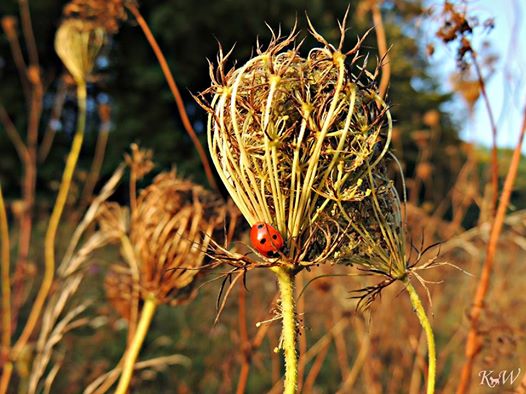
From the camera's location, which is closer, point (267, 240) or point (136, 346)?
point (267, 240)

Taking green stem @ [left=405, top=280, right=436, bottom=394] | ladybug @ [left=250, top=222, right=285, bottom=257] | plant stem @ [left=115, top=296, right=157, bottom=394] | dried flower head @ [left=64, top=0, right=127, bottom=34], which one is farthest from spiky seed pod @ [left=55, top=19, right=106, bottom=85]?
green stem @ [left=405, top=280, right=436, bottom=394]

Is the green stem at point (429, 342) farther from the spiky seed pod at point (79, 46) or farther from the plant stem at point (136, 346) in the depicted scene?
the spiky seed pod at point (79, 46)

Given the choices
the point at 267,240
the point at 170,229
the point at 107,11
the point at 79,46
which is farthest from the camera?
the point at 79,46

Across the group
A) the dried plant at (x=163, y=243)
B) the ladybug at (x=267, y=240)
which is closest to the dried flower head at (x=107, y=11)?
the dried plant at (x=163, y=243)

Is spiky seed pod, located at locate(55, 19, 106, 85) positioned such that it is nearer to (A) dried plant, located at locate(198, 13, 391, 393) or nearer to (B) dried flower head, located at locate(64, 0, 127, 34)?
(B) dried flower head, located at locate(64, 0, 127, 34)

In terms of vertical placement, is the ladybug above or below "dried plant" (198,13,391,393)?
below

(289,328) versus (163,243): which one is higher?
(163,243)

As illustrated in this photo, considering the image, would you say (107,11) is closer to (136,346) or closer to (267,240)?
(136,346)

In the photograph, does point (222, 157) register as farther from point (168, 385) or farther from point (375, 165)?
point (168, 385)

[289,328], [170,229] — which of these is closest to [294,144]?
[289,328]
